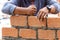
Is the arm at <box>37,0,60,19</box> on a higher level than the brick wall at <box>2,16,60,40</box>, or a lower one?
higher

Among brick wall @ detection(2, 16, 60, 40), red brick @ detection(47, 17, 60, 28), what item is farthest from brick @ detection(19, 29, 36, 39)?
red brick @ detection(47, 17, 60, 28)

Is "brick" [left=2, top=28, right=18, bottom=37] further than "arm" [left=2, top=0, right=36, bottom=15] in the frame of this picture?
Yes

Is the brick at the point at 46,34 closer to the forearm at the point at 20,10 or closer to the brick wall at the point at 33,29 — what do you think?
the brick wall at the point at 33,29

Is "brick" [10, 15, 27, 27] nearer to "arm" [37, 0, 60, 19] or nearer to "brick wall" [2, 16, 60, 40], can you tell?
"brick wall" [2, 16, 60, 40]

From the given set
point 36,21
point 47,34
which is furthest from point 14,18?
point 47,34

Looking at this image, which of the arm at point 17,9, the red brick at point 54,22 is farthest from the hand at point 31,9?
the red brick at point 54,22

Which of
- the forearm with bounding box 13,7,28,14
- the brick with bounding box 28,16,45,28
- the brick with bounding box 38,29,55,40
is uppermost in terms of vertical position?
the forearm with bounding box 13,7,28,14

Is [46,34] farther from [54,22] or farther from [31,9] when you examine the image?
[31,9]

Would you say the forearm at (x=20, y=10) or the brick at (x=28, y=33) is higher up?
the forearm at (x=20, y=10)

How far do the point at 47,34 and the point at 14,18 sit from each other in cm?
31

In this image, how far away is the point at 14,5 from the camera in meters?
1.23

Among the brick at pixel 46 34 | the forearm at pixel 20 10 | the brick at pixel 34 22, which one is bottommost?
Result: the brick at pixel 46 34

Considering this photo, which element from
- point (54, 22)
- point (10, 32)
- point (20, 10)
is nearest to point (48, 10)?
point (54, 22)

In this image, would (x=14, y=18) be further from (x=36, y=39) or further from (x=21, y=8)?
(x=36, y=39)
